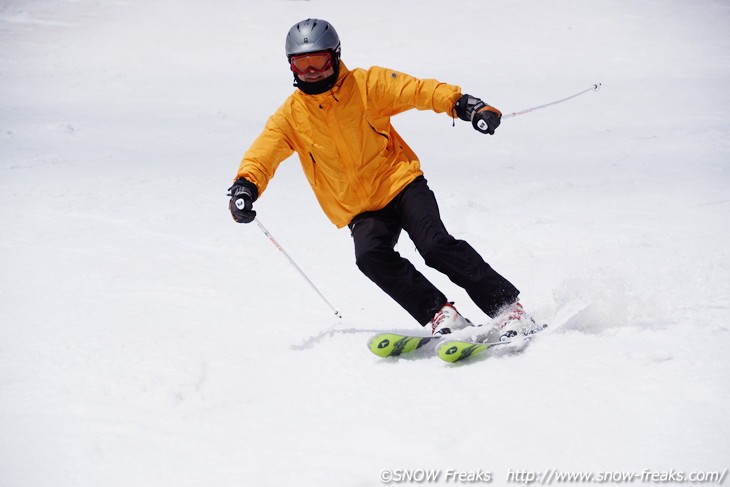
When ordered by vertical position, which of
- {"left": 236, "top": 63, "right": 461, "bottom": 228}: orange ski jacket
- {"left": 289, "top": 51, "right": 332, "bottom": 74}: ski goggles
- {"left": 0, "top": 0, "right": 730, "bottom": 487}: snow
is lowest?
{"left": 0, "top": 0, "right": 730, "bottom": 487}: snow

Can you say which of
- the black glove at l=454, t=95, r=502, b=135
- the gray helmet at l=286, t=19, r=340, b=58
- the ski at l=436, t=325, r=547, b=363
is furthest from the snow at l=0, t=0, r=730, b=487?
the gray helmet at l=286, t=19, r=340, b=58

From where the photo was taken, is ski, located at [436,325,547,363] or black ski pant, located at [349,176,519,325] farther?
black ski pant, located at [349,176,519,325]

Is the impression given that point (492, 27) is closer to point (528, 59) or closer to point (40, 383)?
point (528, 59)

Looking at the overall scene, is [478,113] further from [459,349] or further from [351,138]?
[459,349]

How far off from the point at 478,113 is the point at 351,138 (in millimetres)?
690

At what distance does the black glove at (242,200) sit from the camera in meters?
3.56

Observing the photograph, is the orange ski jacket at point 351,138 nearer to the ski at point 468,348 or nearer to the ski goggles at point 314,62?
the ski goggles at point 314,62

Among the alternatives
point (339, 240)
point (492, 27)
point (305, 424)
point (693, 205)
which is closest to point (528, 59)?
point (492, 27)

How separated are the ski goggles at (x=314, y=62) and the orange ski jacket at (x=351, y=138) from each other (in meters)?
0.10

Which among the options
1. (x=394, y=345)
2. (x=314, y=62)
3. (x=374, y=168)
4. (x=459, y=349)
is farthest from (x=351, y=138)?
(x=459, y=349)

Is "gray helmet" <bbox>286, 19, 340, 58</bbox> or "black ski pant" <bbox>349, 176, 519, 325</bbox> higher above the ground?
"gray helmet" <bbox>286, 19, 340, 58</bbox>

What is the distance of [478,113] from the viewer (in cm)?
344

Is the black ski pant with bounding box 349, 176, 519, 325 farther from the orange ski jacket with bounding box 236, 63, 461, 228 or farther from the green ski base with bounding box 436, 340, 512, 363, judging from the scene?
the green ski base with bounding box 436, 340, 512, 363

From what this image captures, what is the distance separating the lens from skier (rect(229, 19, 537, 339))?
341cm
